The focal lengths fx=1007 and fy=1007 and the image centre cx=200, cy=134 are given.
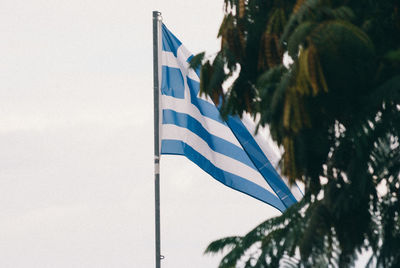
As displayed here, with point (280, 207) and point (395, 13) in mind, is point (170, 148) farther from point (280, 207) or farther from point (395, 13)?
point (395, 13)

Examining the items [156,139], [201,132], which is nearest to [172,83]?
[201,132]

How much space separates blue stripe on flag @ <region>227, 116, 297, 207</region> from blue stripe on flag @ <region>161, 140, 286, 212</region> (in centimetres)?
51

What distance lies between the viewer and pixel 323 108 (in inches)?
388

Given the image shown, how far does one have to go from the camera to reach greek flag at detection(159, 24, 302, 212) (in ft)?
50.5

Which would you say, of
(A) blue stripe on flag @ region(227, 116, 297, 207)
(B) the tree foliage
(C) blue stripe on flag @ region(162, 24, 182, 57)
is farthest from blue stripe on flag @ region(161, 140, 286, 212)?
(B) the tree foliage

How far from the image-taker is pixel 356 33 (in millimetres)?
8680

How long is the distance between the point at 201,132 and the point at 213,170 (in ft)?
2.04

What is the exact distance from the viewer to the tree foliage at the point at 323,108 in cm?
873

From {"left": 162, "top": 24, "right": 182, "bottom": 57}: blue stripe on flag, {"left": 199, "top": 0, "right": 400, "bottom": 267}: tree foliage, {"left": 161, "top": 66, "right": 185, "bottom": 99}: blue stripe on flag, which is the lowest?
{"left": 199, "top": 0, "right": 400, "bottom": 267}: tree foliage

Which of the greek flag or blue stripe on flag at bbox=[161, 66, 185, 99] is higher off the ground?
blue stripe on flag at bbox=[161, 66, 185, 99]

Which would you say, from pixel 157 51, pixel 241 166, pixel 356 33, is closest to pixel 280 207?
pixel 241 166

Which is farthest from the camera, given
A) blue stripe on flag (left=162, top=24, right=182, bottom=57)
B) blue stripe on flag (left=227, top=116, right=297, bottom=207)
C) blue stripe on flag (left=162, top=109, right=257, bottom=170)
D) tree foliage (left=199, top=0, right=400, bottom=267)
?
blue stripe on flag (left=162, top=24, right=182, bottom=57)

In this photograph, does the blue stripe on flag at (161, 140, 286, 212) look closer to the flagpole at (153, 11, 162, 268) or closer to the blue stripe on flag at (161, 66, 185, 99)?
the flagpole at (153, 11, 162, 268)

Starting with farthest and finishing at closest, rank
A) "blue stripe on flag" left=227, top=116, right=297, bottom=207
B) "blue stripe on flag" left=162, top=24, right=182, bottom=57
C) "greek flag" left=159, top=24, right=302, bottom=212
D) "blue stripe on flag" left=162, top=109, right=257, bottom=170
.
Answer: "blue stripe on flag" left=162, top=24, right=182, bottom=57, "blue stripe on flag" left=162, top=109, right=257, bottom=170, "greek flag" left=159, top=24, right=302, bottom=212, "blue stripe on flag" left=227, top=116, right=297, bottom=207
